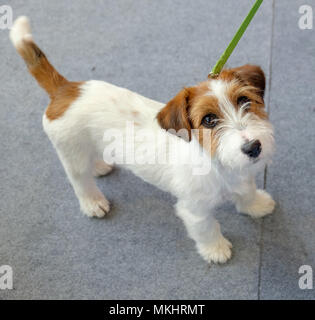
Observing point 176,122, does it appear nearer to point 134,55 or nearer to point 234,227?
point 234,227

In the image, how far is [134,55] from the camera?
2.78m

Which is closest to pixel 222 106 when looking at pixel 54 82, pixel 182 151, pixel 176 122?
pixel 176 122

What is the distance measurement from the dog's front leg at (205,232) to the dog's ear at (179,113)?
1.50 ft

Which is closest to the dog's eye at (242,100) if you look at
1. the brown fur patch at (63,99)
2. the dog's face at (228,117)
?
the dog's face at (228,117)

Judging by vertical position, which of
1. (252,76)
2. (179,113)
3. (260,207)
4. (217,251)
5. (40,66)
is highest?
(40,66)

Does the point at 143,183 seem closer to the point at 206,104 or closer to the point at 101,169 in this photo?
the point at 101,169

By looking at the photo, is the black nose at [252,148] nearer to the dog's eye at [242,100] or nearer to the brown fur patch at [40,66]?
the dog's eye at [242,100]

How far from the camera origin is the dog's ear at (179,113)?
4.70 ft

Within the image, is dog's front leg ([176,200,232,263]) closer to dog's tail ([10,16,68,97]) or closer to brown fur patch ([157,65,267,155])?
brown fur patch ([157,65,267,155])

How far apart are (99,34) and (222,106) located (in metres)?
1.85

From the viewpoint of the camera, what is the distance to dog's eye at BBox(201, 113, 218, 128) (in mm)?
1398

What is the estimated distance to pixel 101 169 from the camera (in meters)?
2.34

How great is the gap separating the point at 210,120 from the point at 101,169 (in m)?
1.09

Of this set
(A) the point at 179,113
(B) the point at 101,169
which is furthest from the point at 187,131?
(B) the point at 101,169
